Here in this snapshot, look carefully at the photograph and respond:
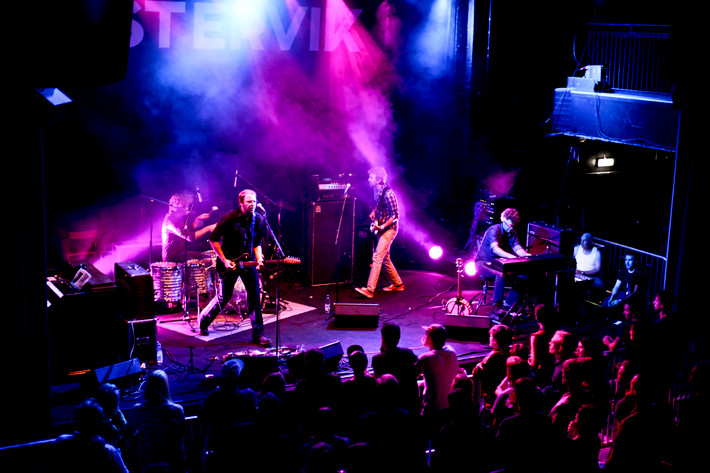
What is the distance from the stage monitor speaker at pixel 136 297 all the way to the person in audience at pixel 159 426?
9.46ft

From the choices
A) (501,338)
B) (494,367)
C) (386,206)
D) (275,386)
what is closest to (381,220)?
(386,206)

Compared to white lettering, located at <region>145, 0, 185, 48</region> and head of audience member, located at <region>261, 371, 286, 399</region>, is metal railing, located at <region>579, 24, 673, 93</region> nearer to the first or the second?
white lettering, located at <region>145, 0, 185, 48</region>

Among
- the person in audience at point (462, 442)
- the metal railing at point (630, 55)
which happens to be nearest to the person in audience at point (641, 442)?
the person in audience at point (462, 442)

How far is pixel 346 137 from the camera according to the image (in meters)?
13.4

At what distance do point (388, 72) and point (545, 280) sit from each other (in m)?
5.47

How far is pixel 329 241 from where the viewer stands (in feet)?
38.9

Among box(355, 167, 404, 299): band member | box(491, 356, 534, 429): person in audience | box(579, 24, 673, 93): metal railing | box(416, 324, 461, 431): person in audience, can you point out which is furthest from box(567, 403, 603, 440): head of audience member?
box(579, 24, 673, 93): metal railing

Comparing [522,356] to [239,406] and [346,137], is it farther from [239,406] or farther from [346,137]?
[346,137]

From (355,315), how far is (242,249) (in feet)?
6.15

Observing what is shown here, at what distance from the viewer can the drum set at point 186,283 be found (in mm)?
10141

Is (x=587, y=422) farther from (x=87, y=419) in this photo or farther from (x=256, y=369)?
(x=87, y=419)

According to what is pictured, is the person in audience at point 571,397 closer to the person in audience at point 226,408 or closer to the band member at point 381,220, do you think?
the person in audience at point 226,408

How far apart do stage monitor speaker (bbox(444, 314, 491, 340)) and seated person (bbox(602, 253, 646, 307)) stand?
89.4 inches

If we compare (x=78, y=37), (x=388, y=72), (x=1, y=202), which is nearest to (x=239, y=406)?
(x=1, y=202)
